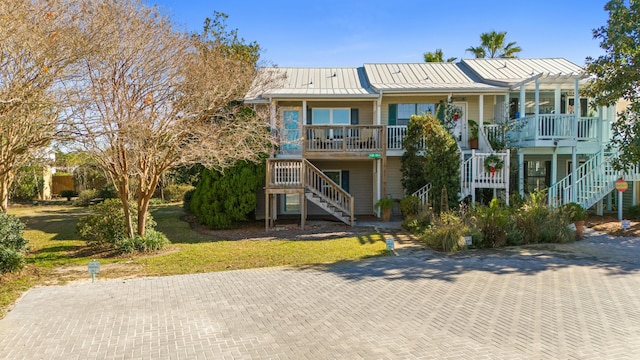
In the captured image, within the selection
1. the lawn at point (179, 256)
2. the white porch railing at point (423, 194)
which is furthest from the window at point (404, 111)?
the lawn at point (179, 256)

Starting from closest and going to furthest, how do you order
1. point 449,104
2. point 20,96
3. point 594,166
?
point 20,96
point 594,166
point 449,104

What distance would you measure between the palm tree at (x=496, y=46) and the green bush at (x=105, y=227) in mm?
27222

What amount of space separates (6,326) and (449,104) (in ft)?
52.6

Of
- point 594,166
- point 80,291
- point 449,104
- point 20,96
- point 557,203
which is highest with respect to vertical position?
point 449,104

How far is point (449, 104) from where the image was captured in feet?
56.4

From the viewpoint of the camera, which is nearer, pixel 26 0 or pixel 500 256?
pixel 26 0

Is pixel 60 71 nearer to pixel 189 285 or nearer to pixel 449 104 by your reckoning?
pixel 189 285

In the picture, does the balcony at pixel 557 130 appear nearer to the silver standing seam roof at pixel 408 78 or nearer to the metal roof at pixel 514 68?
the silver standing seam roof at pixel 408 78

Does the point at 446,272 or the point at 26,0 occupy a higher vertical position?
the point at 26,0

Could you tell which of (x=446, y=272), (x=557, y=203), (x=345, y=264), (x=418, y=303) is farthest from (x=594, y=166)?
(x=418, y=303)

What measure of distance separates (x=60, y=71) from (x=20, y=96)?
89 centimetres

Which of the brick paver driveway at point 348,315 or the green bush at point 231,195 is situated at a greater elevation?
the green bush at point 231,195

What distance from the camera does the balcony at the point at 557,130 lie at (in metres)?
15.2

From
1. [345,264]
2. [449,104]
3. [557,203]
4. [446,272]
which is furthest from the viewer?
[449,104]
